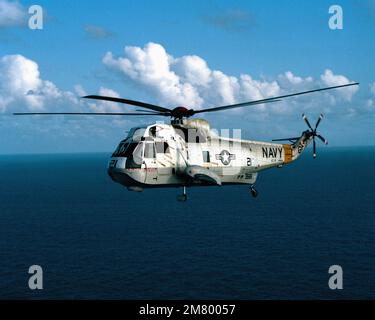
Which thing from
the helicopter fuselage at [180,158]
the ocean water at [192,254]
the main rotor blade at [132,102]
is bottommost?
the ocean water at [192,254]

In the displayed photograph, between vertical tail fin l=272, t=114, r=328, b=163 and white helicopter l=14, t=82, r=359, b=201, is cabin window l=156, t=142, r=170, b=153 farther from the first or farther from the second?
vertical tail fin l=272, t=114, r=328, b=163

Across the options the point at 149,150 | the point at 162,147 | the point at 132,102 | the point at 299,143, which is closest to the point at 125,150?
the point at 149,150

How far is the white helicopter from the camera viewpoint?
2722 centimetres

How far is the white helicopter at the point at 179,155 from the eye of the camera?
89.3ft

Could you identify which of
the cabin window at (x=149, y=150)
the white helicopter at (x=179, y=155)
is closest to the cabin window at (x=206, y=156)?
the white helicopter at (x=179, y=155)

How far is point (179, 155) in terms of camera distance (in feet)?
96.3

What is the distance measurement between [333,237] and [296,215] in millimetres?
30687

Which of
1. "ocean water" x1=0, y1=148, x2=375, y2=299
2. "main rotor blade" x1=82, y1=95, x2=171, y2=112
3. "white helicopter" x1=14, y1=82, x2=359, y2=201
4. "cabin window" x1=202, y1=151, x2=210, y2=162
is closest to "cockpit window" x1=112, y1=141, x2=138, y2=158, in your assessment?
"white helicopter" x1=14, y1=82, x2=359, y2=201

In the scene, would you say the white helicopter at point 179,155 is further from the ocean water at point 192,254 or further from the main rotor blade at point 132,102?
the ocean water at point 192,254

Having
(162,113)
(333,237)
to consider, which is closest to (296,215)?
(333,237)

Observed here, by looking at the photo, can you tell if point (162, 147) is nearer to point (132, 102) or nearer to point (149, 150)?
point (149, 150)

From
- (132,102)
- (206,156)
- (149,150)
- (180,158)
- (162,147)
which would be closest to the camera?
(132,102)

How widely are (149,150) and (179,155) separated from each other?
7.77 feet

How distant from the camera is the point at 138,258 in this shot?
126 m
